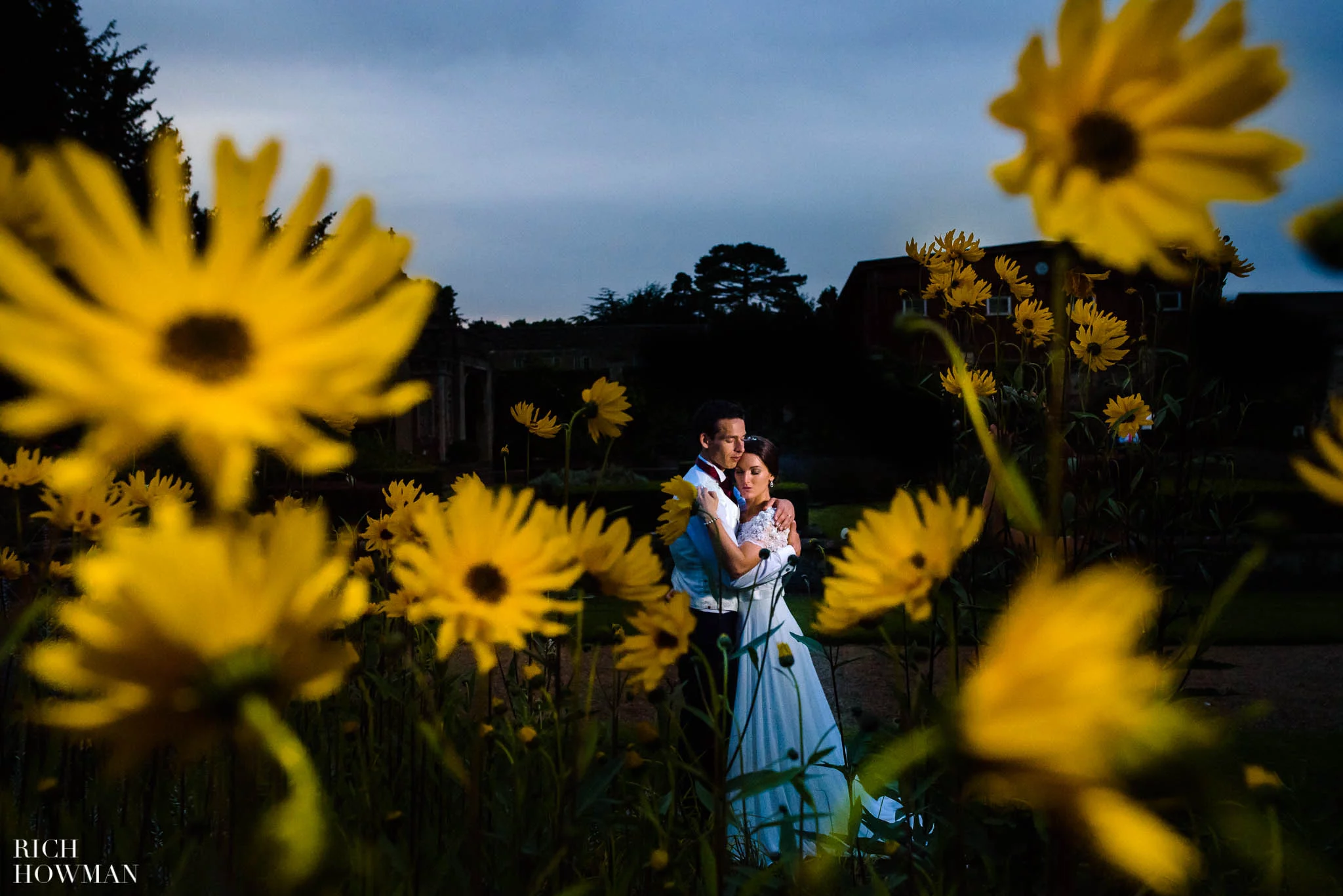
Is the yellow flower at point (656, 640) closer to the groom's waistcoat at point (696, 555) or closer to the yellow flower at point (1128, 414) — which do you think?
the yellow flower at point (1128, 414)

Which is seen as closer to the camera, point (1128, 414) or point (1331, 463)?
point (1331, 463)

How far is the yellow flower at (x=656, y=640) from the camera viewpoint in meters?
0.89

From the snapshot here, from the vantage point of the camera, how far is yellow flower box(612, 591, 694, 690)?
2.92 ft

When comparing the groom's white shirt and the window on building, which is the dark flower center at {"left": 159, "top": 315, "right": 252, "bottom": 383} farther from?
the groom's white shirt

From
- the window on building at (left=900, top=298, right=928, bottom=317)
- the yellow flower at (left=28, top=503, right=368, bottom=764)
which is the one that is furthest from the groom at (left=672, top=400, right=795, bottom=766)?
the yellow flower at (left=28, top=503, right=368, bottom=764)

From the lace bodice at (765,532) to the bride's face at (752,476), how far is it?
25 centimetres

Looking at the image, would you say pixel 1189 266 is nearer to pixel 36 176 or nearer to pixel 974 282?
pixel 974 282

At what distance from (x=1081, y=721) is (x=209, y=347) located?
0.37 m

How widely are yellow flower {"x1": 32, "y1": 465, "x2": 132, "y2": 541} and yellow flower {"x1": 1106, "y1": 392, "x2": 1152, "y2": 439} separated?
A: 1.42m

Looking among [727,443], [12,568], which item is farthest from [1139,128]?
[727,443]

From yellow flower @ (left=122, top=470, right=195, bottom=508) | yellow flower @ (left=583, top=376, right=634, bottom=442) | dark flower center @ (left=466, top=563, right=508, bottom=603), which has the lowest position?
dark flower center @ (left=466, top=563, right=508, bottom=603)

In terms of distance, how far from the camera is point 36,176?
1.22ft

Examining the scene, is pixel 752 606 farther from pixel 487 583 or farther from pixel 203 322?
pixel 203 322

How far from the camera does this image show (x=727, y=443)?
377cm
